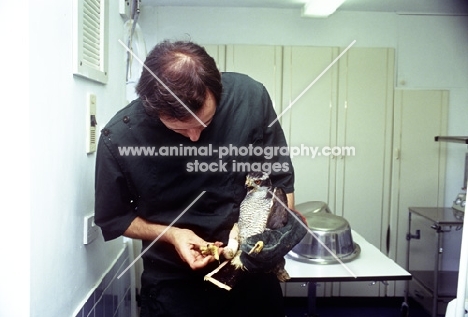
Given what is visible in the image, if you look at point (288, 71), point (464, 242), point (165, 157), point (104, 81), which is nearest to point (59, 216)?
point (165, 157)

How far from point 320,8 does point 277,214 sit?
6.99ft

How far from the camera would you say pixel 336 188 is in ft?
10.1

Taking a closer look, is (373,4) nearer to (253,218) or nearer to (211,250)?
(253,218)

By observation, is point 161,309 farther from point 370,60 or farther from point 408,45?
point 408,45

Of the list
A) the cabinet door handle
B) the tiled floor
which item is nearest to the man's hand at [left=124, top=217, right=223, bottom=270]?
the tiled floor

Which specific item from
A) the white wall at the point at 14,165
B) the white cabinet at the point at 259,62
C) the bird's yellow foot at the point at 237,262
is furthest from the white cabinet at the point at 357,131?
the white wall at the point at 14,165

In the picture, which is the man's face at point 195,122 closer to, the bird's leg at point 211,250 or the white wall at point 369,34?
the bird's leg at point 211,250

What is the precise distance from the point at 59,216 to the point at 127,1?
98 centimetres

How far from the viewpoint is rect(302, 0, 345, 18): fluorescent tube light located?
262cm

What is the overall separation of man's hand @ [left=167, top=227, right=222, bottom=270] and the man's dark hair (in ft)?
1.05

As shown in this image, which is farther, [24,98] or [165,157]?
[165,157]

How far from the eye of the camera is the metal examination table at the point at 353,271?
179 centimetres

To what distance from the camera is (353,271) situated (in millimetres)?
1863

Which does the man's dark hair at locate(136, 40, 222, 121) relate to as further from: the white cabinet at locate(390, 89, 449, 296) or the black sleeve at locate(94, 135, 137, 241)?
the white cabinet at locate(390, 89, 449, 296)
